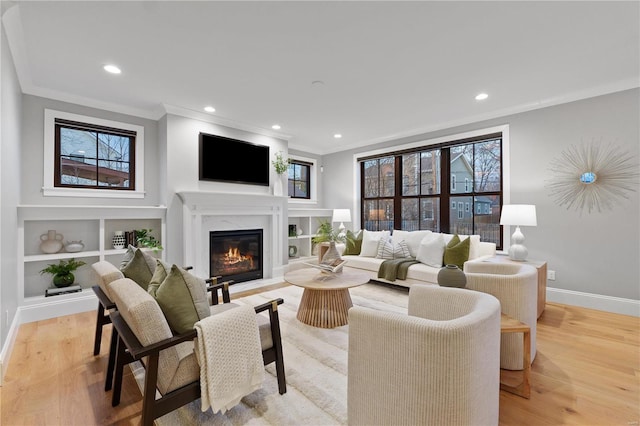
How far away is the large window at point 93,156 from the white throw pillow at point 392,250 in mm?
3715

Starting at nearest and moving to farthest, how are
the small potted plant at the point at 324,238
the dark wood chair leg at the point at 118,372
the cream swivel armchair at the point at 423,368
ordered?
the cream swivel armchair at the point at 423,368 → the dark wood chair leg at the point at 118,372 → the small potted plant at the point at 324,238

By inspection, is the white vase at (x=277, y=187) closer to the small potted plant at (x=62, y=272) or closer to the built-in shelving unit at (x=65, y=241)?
the built-in shelving unit at (x=65, y=241)

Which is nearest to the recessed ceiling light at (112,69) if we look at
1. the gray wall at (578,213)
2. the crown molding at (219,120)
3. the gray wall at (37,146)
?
the crown molding at (219,120)

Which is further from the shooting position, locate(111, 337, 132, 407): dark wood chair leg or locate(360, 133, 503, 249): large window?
locate(360, 133, 503, 249): large window

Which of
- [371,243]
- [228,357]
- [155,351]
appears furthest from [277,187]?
[155,351]

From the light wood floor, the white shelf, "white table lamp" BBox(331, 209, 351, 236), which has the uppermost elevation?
"white table lamp" BBox(331, 209, 351, 236)

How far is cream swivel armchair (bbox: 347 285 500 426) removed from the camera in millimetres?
1131

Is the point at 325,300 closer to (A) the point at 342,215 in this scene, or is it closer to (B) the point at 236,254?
(B) the point at 236,254

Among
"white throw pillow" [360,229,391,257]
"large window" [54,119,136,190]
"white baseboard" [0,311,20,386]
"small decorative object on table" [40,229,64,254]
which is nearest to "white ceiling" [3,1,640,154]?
"large window" [54,119,136,190]

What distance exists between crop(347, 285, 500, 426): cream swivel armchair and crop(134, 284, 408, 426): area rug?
0.38 metres

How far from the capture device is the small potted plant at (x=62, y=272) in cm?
330

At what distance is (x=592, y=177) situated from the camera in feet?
11.0

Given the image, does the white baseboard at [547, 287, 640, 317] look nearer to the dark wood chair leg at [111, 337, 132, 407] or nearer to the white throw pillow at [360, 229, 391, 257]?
the white throw pillow at [360, 229, 391, 257]

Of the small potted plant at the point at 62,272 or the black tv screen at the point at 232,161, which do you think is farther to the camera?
the black tv screen at the point at 232,161
